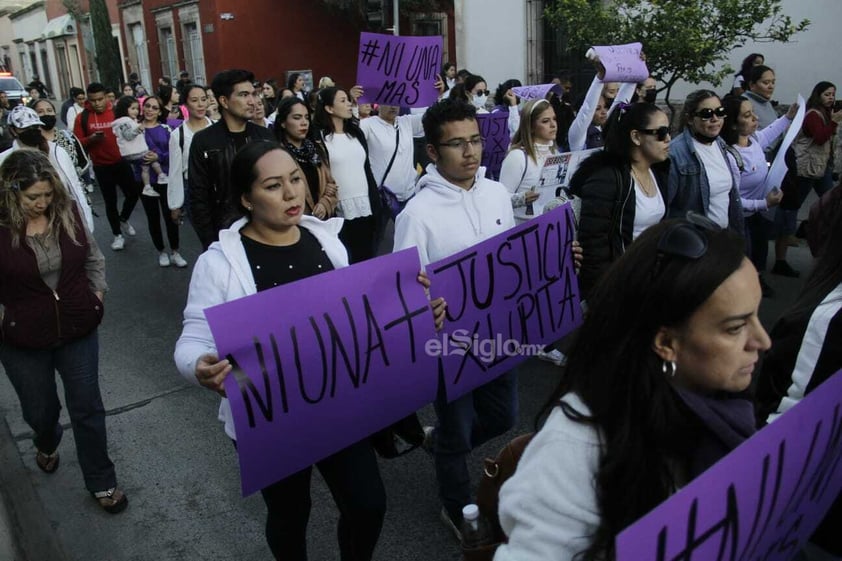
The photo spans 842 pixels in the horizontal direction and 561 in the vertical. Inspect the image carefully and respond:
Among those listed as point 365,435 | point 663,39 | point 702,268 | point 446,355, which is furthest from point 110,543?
point 663,39

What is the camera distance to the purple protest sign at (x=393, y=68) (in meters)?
6.03

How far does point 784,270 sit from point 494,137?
2824 mm

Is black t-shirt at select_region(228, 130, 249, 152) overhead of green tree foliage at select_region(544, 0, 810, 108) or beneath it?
beneath

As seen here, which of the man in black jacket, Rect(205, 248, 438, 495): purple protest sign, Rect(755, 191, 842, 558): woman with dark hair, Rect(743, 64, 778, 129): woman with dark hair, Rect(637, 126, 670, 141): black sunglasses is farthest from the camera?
Rect(743, 64, 778, 129): woman with dark hair

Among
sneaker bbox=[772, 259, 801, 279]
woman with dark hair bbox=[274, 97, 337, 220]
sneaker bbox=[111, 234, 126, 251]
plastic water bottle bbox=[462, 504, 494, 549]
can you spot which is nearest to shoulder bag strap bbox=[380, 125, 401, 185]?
woman with dark hair bbox=[274, 97, 337, 220]

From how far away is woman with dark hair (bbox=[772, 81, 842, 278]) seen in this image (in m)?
6.43

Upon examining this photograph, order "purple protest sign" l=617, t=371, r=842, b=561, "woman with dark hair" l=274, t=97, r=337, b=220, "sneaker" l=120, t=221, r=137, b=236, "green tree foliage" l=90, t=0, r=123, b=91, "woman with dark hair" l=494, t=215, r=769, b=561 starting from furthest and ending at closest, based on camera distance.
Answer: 1. "green tree foliage" l=90, t=0, r=123, b=91
2. "sneaker" l=120, t=221, r=137, b=236
3. "woman with dark hair" l=274, t=97, r=337, b=220
4. "woman with dark hair" l=494, t=215, r=769, b=561
5. "purple protest sign" l=617, t=371, r=842, b=561

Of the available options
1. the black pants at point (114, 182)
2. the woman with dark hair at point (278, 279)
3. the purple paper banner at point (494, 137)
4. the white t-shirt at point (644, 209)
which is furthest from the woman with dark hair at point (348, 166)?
the black pants at point (114, 182)

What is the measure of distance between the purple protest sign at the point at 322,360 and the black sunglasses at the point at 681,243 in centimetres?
121

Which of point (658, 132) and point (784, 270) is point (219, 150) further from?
point (784, 270)

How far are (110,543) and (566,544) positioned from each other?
261cm

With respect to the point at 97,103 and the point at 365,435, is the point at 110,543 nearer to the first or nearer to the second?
the point at 365,435

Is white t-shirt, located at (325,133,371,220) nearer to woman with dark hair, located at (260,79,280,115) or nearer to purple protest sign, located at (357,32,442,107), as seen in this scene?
purple protest sign, located at (357,32,442,107)

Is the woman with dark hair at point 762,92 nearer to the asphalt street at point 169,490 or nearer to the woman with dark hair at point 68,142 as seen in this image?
the asphalt street at point 169,490
